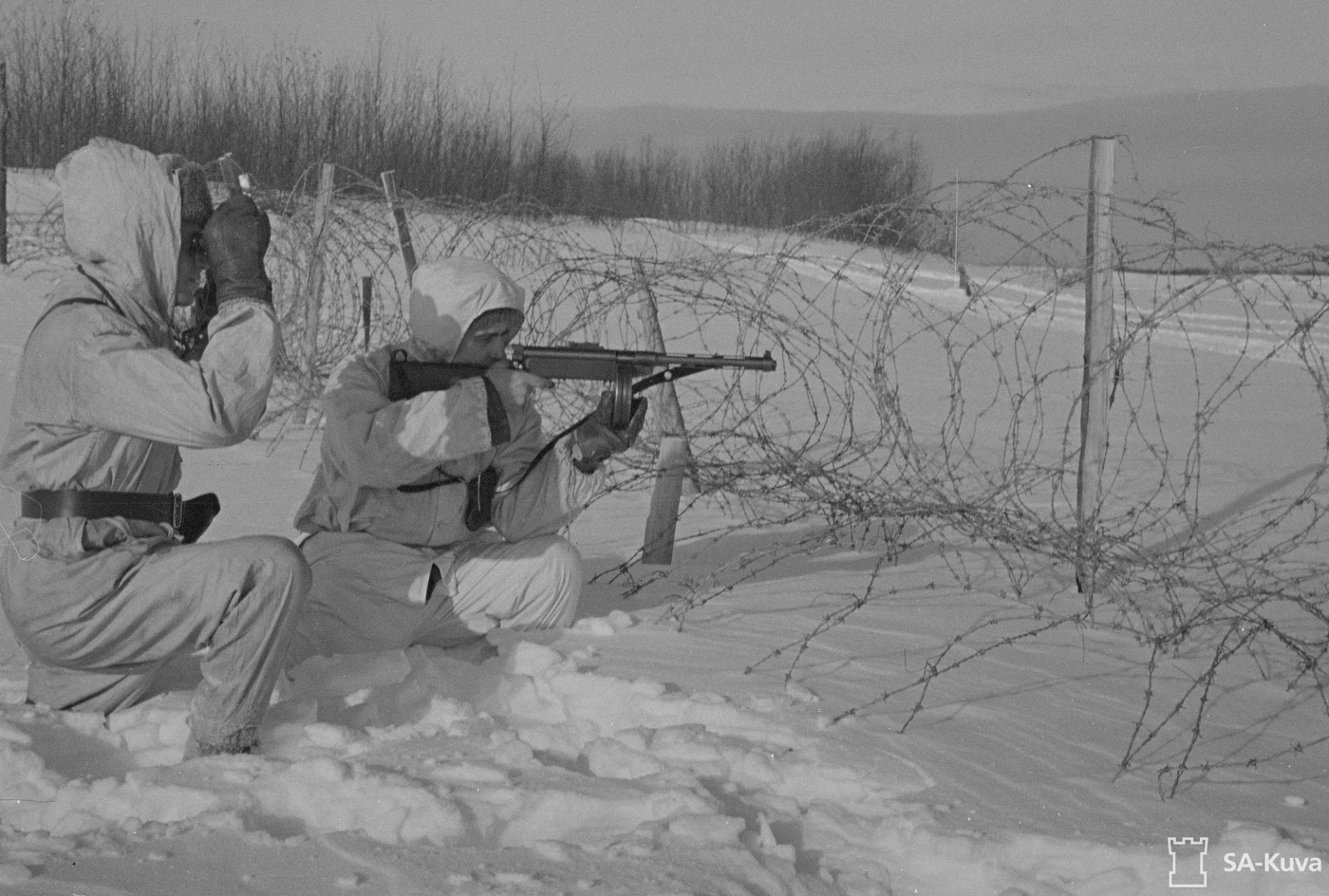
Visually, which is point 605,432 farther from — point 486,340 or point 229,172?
point 229,172

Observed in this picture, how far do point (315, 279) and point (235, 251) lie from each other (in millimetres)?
5762

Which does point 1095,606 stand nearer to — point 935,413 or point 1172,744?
point 1172,744

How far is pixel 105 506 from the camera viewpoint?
313 cm

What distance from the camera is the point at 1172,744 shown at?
343 centimetres

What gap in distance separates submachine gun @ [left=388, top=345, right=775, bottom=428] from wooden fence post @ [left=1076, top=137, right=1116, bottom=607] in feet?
4.70

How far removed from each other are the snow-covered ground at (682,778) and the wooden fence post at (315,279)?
4.18 m

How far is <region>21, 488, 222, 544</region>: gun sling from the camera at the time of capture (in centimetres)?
312

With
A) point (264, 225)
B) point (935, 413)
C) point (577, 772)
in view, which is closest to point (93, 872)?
point (577, 772)

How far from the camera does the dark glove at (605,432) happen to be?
13.0 ft

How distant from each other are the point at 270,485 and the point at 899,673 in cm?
386

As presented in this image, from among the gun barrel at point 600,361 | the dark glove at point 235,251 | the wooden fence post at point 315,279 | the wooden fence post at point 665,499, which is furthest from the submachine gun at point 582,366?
the wooden fence post at point 315,279

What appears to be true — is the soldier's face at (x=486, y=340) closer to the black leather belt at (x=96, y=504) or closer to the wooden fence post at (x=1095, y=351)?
the black leather belt at (x=96, y=504)

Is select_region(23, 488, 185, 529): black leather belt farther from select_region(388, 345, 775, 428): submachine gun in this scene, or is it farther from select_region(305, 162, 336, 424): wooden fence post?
select_region(305, 162, 336, 424): wooden fence post

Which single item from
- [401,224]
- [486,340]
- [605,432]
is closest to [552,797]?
[605,432]
